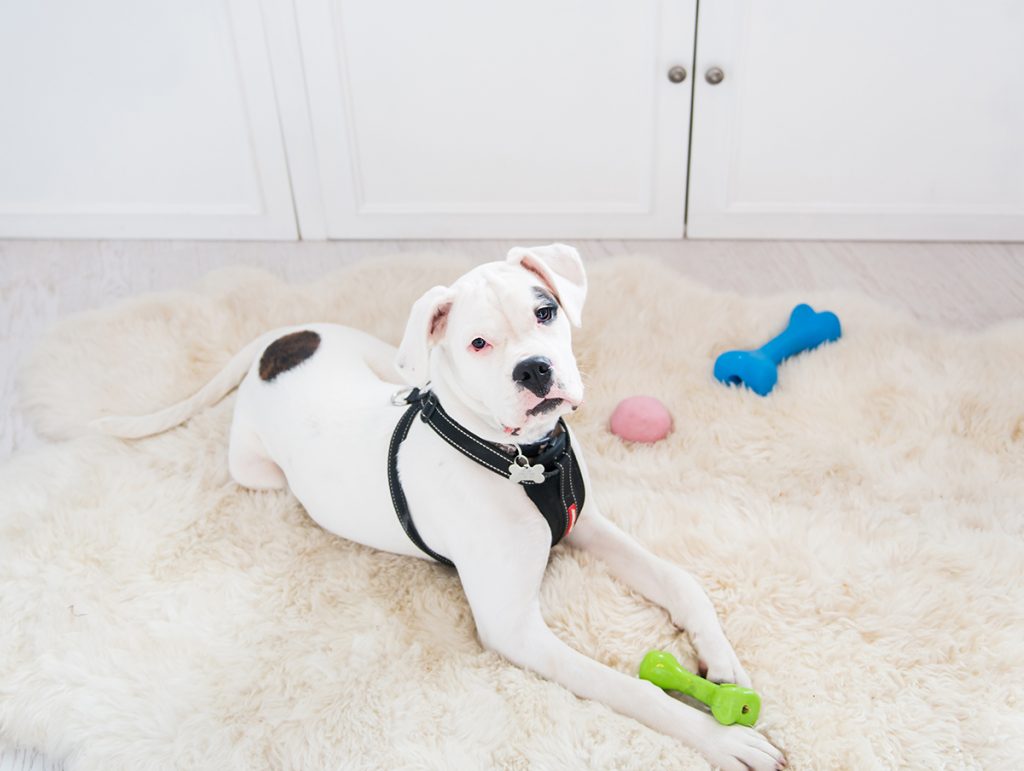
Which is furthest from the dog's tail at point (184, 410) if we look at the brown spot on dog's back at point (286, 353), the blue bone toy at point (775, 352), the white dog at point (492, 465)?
the blue bone toy at point (775, 352)

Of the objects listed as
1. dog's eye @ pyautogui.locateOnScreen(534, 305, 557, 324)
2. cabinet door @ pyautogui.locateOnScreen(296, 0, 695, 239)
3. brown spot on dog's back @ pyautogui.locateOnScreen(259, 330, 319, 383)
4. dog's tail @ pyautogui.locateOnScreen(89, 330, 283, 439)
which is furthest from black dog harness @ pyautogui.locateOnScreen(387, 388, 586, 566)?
cabinet door @ pyautogui.locateOnScreen(296, 0, 695, 239)

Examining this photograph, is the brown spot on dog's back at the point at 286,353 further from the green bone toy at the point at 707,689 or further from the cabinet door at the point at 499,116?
the cabinet door at the point at 499,116

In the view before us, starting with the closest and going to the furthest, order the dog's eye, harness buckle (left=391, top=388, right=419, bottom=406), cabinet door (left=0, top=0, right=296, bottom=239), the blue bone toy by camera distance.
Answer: the dog's eye
harness buckle (left=391, top=388, right=419, bottom=406)
the blue bone toy
cabinet door (left=0, top=0, right=296, bottom=239)

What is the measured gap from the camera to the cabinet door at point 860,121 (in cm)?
292

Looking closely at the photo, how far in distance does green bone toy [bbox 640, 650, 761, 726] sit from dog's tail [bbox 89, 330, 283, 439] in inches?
47.5

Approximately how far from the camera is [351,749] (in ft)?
4.57

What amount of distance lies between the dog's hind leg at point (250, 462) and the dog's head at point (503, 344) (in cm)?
64

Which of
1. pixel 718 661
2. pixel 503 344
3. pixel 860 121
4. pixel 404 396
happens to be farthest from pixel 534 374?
pixel 860 121

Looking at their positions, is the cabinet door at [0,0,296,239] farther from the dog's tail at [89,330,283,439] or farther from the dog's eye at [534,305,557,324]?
the dog's eye at [534,305,557,324]

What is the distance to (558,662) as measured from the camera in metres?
1.45

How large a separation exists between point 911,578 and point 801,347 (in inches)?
35.7

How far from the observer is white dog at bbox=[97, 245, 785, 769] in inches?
53.8

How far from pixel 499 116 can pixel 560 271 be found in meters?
1.87

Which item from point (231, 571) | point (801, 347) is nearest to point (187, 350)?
point (231, 571)
